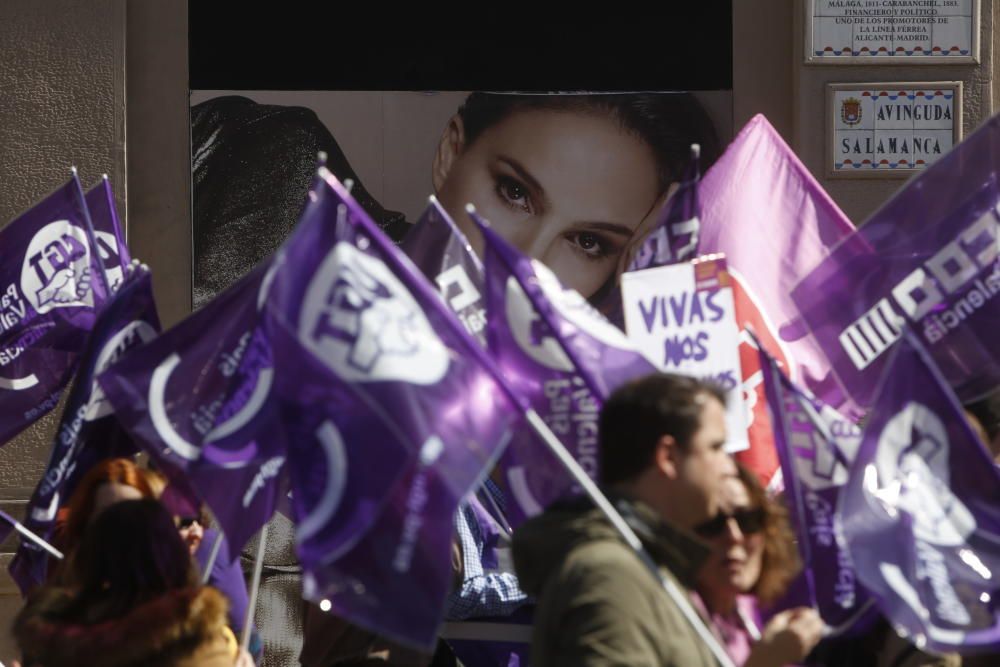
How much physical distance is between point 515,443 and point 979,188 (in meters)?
1.95

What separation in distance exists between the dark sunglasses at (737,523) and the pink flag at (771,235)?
64.7 inches

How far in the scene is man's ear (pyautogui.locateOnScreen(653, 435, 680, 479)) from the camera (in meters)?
3.48

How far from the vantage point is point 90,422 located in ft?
17.7

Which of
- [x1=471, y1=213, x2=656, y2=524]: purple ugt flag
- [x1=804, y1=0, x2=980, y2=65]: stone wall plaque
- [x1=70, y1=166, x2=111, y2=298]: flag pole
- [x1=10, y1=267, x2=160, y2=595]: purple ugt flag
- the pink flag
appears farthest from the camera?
[x1=804, y1=0, x2=980, y2=65]: stone wall plaque

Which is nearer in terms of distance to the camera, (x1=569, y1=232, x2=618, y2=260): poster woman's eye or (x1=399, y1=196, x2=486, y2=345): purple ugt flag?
(x1=399, y1=196, x2=486, y2=345): purple ugt flag

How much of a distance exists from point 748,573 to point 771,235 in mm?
2381

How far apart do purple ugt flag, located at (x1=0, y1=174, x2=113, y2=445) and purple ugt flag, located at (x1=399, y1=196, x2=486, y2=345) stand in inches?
48.7

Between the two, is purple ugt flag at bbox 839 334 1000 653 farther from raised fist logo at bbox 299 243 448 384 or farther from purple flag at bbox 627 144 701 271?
purple flag at bbox 627 144 701 271

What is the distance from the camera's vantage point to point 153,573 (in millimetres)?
3988

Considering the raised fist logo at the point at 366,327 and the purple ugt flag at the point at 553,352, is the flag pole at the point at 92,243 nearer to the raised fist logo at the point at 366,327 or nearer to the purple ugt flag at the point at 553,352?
the purple ugt flag at the point at 553,352

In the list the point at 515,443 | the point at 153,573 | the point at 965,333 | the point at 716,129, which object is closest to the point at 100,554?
the point at 153,573

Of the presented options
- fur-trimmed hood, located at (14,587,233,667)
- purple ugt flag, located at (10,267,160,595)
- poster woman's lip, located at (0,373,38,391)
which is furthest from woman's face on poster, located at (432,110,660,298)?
fur-trimmed hood, located at (14,587,233,667)

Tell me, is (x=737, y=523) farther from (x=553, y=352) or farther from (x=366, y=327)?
(x=366, y=327)

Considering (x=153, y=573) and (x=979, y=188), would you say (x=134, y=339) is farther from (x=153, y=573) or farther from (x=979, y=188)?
(x=979, y=188)
